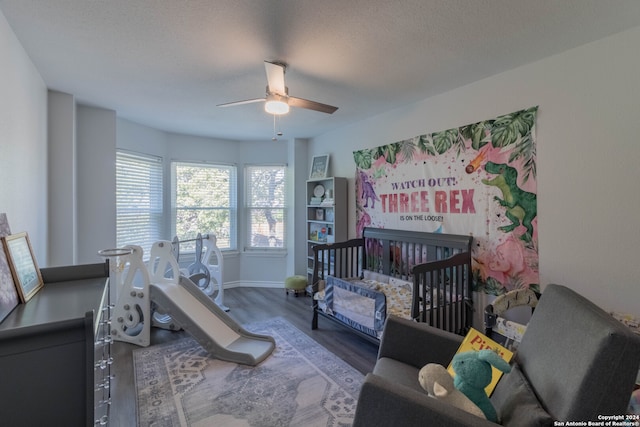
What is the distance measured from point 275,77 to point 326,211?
2431mm

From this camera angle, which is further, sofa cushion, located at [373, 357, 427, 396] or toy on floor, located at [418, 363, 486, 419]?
sofa cushion, located at [373, 357, 427, 396]

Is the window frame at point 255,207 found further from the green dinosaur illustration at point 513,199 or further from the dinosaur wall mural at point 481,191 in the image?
the green dinosaur illustration at point 513,199

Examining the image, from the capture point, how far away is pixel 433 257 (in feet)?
9.80

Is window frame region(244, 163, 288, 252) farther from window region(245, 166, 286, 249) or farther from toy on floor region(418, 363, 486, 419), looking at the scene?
toy on floor region(418, 363, 486, 419)

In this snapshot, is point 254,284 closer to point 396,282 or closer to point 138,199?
point 138,199

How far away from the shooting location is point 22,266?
1583 mm

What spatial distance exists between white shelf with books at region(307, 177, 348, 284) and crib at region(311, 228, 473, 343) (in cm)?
46

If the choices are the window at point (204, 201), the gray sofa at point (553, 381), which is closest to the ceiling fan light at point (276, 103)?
the gray sofa at point (553, 381)

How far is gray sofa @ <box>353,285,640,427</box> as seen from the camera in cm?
84

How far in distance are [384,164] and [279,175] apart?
2086 millimetres

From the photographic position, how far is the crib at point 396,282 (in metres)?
2.48

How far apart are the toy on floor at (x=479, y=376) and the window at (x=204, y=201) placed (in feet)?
14.3

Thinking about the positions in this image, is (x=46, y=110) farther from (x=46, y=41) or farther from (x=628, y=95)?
(x=628, y=95)

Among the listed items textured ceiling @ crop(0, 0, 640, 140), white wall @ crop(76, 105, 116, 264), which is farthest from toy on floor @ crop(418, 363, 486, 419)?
white wall @ crop(76, 105, 116, 264)
